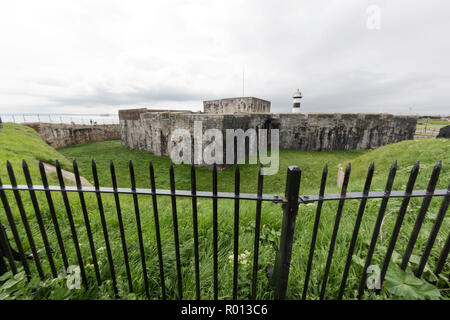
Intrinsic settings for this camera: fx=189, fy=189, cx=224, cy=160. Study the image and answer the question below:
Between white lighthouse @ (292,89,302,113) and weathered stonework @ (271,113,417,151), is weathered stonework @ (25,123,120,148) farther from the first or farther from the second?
white lighthouse @ (292,89,302,113)

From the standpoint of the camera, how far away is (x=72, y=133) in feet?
66.3

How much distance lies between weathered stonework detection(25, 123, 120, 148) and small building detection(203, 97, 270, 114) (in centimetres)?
1334

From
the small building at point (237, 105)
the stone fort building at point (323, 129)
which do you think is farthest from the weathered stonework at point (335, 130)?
the small building at point (237, 105)

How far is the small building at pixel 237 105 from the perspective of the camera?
23.4m

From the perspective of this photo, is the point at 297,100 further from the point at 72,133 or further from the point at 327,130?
the point at 72,133

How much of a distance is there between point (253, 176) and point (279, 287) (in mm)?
8055

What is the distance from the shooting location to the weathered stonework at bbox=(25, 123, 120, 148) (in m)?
17.7

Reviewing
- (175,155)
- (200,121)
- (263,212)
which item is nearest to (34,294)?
(263,212)

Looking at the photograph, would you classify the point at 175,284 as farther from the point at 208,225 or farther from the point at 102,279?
the point at 208,225

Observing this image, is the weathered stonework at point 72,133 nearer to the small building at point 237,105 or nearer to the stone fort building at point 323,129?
the stone fort building at point 323,129

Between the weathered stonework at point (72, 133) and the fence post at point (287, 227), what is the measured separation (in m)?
23.4

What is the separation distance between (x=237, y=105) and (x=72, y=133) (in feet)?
61.8

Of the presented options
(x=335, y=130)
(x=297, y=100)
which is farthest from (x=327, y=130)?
(x=297, y=100)
